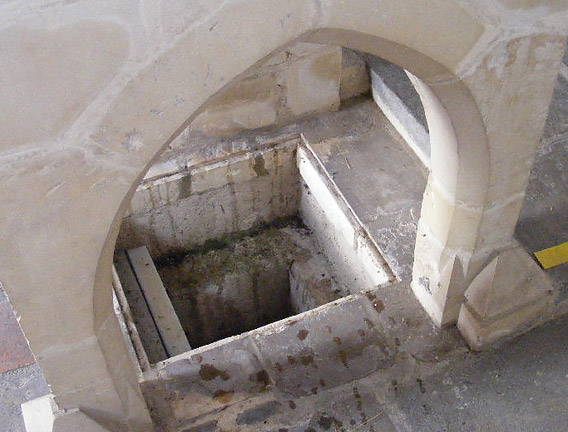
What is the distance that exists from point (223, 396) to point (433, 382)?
41.2 inches

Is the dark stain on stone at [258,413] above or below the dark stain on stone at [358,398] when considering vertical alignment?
above

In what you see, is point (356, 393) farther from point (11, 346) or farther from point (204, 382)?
point (11, 346)

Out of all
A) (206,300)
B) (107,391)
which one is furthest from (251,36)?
(206,300)

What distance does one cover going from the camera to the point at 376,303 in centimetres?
397

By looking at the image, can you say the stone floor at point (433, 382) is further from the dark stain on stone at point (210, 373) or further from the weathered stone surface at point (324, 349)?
the dark stain on stone at point (210, 373)

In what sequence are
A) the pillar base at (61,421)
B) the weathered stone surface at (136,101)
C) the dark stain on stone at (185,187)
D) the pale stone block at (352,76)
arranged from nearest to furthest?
1. the weathered stone surface at (136,101)
2. the pillar base at (61,421)
3. the dark stain on stone at (185,187)
4. the pale stone block at (352,76)

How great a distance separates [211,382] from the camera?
12.0 feet

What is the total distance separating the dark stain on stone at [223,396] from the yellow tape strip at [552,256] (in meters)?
1.80

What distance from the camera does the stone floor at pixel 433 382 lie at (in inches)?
139

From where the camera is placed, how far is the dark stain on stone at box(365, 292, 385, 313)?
3945mm

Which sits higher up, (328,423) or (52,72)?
(52,72)

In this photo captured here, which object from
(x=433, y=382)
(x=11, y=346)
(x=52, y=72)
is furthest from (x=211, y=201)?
(x=52, y=72)

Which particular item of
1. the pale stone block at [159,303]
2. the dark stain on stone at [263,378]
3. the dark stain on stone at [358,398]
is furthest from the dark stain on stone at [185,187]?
the dark stain on stone at [358,398]

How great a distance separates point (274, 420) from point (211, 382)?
14.7 inches
